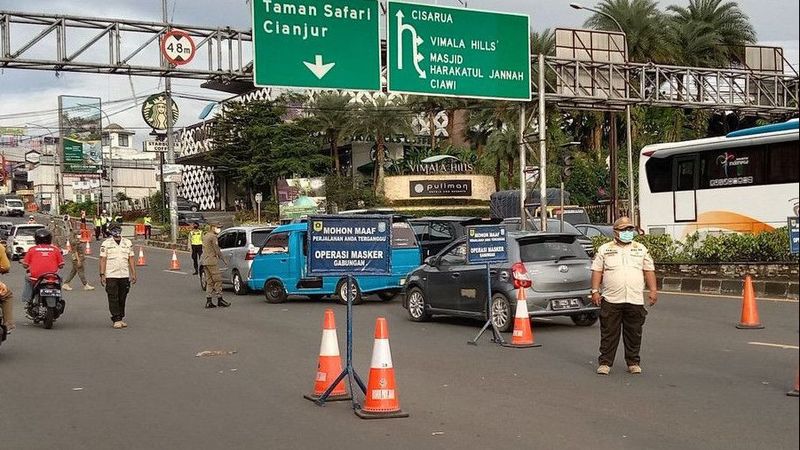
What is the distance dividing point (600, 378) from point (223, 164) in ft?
206

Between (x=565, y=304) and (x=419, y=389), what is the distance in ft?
15.9

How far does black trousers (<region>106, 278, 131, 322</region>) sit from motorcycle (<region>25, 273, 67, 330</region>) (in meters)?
0.80

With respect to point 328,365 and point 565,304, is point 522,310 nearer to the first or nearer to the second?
point 565,304

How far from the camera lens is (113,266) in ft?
50.1

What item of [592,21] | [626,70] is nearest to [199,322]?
[626,70]

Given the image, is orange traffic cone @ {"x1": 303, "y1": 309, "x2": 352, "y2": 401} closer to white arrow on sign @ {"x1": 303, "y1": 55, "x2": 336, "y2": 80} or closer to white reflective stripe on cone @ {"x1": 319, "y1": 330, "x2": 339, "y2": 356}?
white reflective stripe on cone @ {"x1": 319, "y1": 330, "x2": 339, "y2": 356}

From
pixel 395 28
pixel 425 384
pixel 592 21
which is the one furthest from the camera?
pixel 592 21

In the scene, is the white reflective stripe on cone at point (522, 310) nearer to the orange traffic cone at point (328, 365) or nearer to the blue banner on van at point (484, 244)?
the blue banner on van at point (484, 244)

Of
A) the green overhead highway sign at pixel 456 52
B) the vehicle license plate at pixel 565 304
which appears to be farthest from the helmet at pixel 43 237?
the green overhead highway sign at pixel 456 52

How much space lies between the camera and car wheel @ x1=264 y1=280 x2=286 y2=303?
19.7 m

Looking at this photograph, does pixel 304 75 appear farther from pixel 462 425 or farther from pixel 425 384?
pixel 462 425

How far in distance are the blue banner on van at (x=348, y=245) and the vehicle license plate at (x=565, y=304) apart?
4759 millimetres

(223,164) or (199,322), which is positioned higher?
(223,164)

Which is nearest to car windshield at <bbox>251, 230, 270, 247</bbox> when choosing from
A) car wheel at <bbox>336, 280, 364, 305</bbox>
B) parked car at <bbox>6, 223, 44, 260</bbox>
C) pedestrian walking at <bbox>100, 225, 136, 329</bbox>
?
car wheel at <bbox>336, 280, 364, 305</bbox>
